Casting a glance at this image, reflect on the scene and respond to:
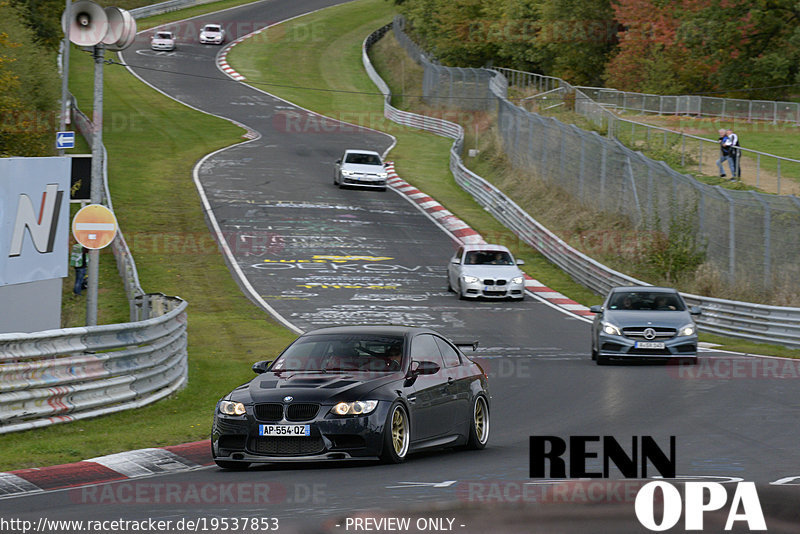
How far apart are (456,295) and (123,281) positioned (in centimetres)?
885

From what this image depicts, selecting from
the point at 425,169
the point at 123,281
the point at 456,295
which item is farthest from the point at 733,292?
the point at 425,169

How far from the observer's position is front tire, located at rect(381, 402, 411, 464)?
1109 centimetres

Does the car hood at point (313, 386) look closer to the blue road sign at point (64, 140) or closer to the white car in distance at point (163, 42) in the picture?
the blue road sign at point (64, 140)

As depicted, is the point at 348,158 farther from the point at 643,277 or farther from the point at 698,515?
the point at 698,515

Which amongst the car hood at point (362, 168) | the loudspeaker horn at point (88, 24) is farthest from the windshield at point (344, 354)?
the car hood at point (362, 168)

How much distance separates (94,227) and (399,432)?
6580mm

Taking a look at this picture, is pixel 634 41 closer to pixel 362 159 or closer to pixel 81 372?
pixel 362 159

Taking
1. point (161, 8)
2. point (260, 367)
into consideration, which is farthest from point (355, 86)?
point (260, 367)

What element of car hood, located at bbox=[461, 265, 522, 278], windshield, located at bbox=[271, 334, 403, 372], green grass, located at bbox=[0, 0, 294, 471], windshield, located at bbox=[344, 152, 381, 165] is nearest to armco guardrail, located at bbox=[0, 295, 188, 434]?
green grass, located at bbox=[0, 0, 294, 471]

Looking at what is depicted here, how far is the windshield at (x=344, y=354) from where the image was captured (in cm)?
1201

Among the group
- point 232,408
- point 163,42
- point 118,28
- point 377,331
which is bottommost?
point 232,408

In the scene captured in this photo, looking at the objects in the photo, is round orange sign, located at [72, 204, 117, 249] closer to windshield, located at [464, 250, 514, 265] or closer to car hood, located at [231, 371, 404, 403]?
car hood, located at [231, 371, 404, 403]

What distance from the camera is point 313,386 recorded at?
11.3m

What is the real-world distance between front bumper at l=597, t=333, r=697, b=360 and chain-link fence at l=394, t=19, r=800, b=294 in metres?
6.63
